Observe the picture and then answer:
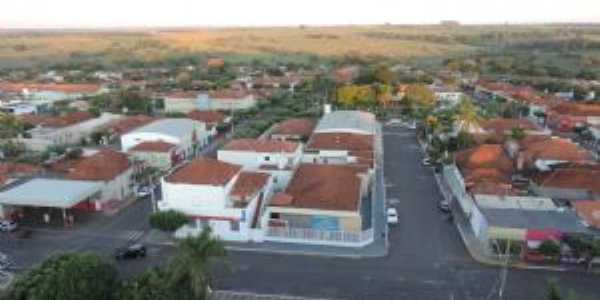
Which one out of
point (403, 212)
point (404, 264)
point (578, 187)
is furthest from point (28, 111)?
point (578, 187)

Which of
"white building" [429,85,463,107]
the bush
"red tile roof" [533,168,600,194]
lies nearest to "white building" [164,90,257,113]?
"white building" [429,85,463,107]

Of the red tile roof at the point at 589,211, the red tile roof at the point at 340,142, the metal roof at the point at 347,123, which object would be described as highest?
the metal roof at the point at 347,123

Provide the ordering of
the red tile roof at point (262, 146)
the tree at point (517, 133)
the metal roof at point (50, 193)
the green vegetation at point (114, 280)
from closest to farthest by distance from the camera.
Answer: the green vegetation at point (114, 280) → the metal roof at point (50, 193) → the red tile roof at point (262, 146) → the tree at point (517, 133)

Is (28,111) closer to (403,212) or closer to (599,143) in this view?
(403,212)

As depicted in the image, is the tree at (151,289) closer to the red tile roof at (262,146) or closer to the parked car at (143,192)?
the parked car at (143,192)

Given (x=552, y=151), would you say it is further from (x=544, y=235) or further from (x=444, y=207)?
(x=544, y=235)

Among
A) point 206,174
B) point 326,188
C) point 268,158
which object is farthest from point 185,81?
point 326,188

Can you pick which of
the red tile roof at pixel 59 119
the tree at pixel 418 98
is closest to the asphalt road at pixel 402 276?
the red tile roof at pixel 59 119
